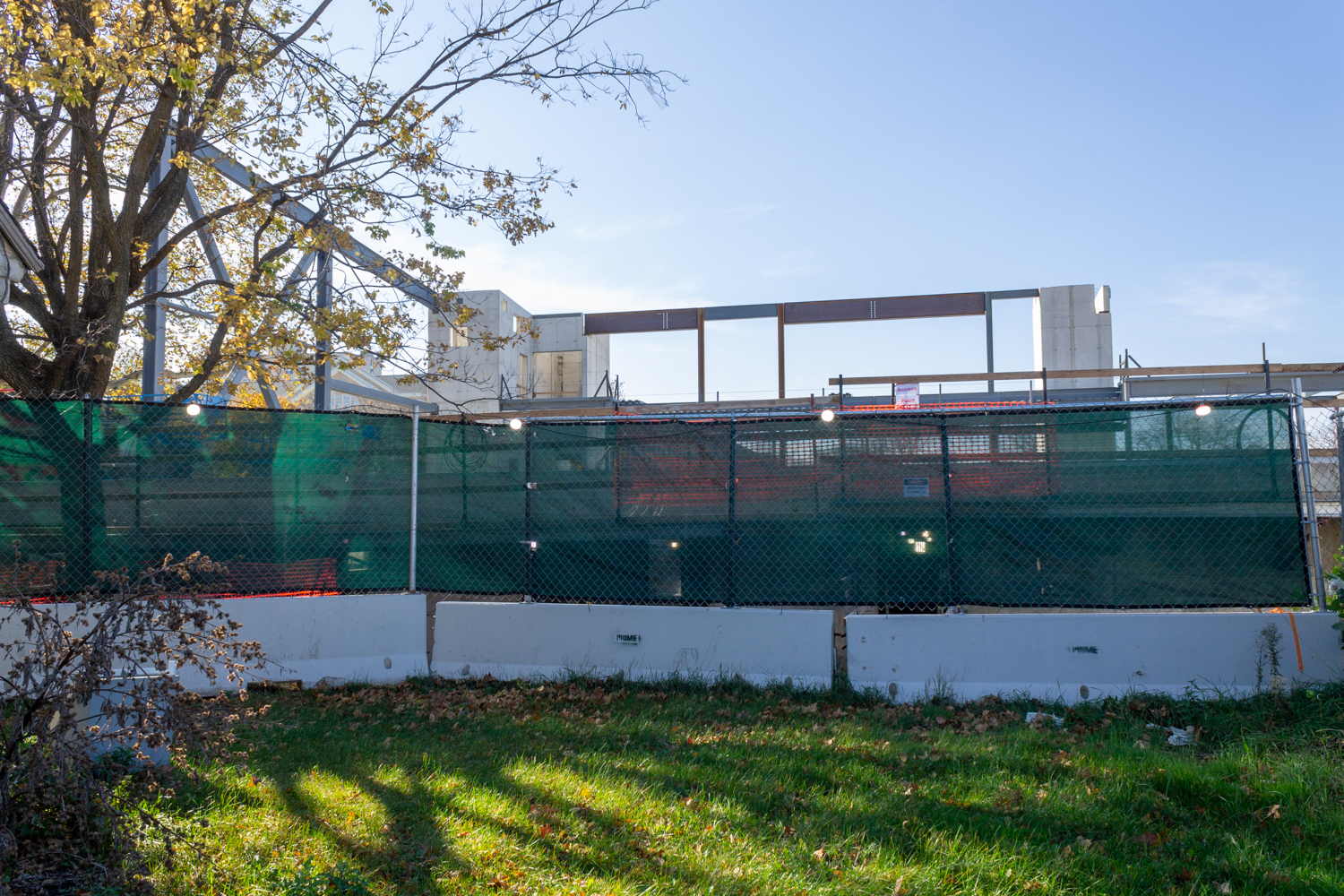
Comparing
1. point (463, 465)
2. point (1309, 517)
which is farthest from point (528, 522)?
point (1309, 517)

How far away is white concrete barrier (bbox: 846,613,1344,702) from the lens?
21.0 ft

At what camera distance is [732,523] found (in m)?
7.45

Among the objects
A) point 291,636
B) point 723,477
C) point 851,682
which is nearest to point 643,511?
point 723,477

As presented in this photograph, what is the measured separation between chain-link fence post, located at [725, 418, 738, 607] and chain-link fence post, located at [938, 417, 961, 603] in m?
1.78

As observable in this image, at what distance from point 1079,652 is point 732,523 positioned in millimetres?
2985

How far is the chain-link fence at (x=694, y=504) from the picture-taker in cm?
679

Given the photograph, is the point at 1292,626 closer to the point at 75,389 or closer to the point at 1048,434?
the point at 1048,434

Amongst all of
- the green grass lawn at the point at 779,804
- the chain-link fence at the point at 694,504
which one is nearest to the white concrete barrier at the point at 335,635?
the chain-link fence at the point at 694,504

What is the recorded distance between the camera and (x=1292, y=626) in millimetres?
6402

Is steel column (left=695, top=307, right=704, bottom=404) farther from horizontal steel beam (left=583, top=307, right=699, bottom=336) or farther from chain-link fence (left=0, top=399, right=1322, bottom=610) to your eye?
chain-link fence (left=0, top=399, right=1322, bottom=610)

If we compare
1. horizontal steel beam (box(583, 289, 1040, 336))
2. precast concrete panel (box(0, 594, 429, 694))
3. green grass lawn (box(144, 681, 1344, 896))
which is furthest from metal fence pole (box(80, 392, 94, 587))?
horizontal steel beam (box(583, 289, 1040, 336))

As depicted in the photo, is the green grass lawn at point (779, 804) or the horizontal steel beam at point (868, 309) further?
the horizontal steel beam at point (868, 309)

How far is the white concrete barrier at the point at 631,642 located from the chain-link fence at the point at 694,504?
0.62ft

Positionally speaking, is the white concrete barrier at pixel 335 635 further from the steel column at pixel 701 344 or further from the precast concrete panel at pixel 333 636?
the steel column at pixel 701 344
